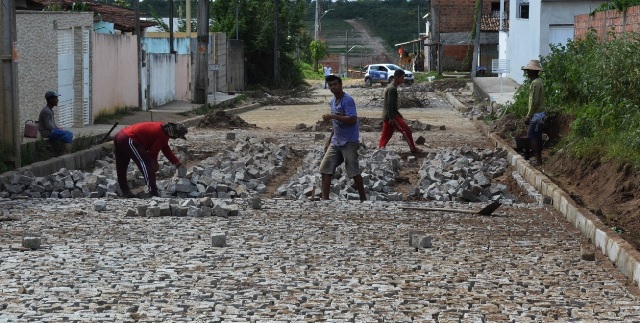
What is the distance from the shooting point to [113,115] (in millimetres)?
30891

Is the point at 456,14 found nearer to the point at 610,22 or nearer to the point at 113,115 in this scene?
the point at 113,115

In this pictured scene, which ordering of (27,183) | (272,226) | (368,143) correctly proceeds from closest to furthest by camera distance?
(272,226) < (27,183) < (368,143)

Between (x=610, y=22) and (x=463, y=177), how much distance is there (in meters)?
11.3

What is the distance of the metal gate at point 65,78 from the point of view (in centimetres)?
2566

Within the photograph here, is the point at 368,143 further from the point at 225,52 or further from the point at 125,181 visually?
the point at 225,52

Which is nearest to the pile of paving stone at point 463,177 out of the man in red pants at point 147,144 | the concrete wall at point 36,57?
the man in red pants at point 147,144

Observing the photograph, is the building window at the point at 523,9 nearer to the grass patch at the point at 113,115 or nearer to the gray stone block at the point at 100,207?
the grass patch at the point at 113,115

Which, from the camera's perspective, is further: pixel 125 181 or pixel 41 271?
pixel 125 181

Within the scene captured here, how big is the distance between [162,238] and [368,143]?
12920 mm

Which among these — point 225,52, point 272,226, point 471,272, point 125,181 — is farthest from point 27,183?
point 225,52

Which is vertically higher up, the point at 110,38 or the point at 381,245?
the point at 110,38

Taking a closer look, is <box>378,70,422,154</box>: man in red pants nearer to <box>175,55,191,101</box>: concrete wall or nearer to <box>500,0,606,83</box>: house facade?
<box>500,0,606,83</box>: house facade

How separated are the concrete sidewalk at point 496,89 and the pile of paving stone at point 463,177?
15.2 m

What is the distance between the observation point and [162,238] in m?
11.0
